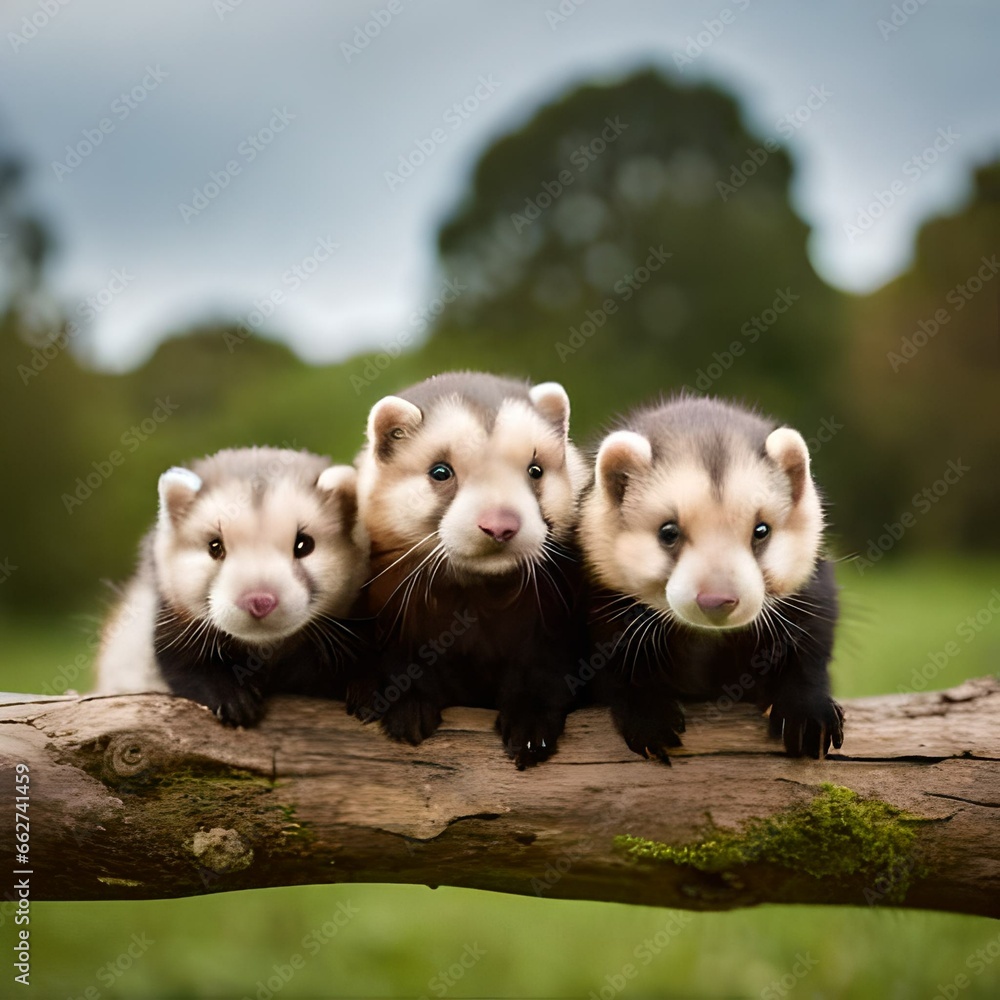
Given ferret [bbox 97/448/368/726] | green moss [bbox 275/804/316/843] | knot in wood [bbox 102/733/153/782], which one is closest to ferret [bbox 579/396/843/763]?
ferret [bbox 97/448/368/726]

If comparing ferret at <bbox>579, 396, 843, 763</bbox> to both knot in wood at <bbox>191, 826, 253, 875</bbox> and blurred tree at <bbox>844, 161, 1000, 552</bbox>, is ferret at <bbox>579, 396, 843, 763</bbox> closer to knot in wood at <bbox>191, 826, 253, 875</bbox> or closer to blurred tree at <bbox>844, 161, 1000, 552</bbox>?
knot in wood at <bbox>191, 826, 253, 875</bbox>

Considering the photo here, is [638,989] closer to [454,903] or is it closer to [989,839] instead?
[454,903]

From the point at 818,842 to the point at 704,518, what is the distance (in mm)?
1098

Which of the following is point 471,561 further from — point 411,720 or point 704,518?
point 704,518

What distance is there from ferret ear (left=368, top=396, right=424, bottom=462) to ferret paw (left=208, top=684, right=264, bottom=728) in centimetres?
91

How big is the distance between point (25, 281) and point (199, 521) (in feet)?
27.9

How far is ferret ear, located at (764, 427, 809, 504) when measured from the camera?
3260mm

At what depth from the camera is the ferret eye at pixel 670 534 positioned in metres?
3.16

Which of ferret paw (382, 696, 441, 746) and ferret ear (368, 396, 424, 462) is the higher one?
ferret ear (368, 396, 424, 462)

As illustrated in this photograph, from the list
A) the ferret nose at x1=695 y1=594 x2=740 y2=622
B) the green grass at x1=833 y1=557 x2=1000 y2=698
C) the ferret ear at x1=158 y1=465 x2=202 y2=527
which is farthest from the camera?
the green grass at x1=833 y1=557 x2=1000 y2=698

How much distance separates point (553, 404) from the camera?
11.7 feet

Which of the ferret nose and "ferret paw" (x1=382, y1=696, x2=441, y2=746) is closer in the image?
the ferret nose

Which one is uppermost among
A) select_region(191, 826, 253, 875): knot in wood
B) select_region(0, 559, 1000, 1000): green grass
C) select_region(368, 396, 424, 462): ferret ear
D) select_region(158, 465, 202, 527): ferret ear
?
select_region(368, 396, 424, 462): ferret ear

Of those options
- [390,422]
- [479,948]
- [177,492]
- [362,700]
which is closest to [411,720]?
[362,700]
